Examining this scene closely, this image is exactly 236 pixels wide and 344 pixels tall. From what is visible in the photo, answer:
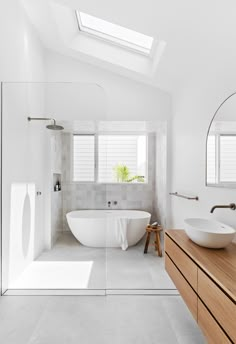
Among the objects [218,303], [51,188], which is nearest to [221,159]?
[218,303]

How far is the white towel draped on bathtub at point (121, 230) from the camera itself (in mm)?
3906

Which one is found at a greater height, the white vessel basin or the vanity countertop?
the white vessel basin

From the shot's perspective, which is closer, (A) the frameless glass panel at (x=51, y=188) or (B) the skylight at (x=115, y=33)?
(A) the frameless glass panel at (x=51, y=188)

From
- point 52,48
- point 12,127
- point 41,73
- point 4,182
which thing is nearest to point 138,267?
point 4,182

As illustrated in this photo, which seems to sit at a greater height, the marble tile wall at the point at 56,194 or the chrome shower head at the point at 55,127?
the chrome shower head at the point at 55,127

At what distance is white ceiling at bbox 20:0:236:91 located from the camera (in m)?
2.14

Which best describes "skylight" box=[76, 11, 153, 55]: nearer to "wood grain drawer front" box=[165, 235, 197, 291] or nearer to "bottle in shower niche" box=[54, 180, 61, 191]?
"bottle in shower niche" box=[54, 180, 61, 191]

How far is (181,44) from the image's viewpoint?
2.75m

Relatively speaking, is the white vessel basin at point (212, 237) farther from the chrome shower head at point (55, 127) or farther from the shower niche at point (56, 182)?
the chrome shower head at point (55, 127)

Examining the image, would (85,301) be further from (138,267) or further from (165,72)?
(165,72)

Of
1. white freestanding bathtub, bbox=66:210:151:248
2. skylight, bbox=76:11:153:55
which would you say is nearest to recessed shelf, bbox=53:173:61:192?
white freestanding bathtub, bbox=66:210:151:248

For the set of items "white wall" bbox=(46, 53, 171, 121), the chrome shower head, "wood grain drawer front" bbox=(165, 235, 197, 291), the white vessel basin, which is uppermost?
"white wall" bbox=(46, 53, 171, 121)

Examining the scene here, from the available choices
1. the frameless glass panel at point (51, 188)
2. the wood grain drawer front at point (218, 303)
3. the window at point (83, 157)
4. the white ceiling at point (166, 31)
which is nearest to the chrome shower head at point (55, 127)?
the frameless glass panel at point (51, 188)

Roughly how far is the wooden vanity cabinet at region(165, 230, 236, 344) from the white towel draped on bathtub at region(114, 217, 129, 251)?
171 cm
